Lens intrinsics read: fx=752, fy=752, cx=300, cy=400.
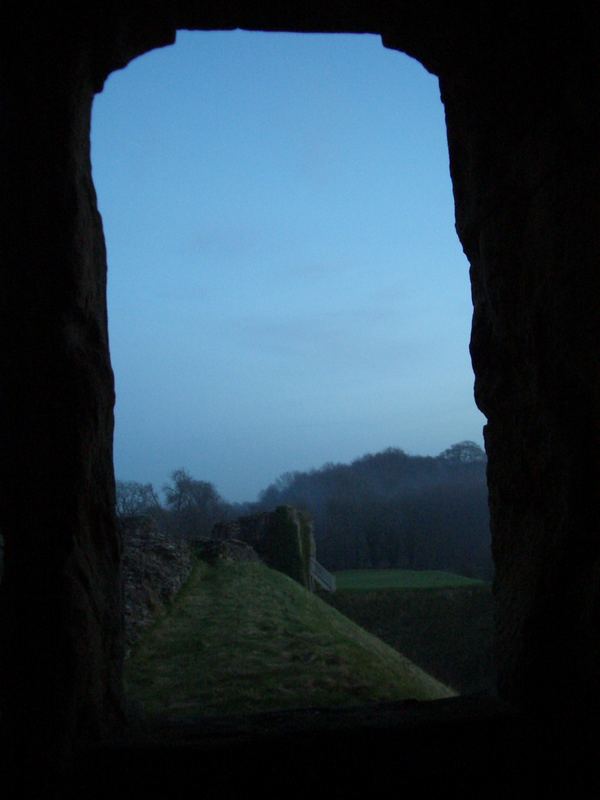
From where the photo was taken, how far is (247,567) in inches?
460

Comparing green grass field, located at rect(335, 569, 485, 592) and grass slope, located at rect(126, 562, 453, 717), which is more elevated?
grass slope, located at rect(126, 562, 453, 717)

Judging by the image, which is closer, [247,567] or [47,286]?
[47,286]

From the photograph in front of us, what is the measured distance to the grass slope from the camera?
14.6ft

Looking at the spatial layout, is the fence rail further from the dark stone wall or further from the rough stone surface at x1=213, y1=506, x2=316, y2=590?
the dark stone wall

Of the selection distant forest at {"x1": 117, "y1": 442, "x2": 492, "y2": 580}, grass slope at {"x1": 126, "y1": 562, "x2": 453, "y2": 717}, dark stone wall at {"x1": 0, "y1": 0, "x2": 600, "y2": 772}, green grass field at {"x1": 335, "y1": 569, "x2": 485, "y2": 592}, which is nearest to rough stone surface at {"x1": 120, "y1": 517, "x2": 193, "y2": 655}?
grass slope at {"x1": 126, "y1": 562, "x2": 453, "y2": 717}

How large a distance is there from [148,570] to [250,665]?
3199mm

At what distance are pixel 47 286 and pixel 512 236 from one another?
1929 mm

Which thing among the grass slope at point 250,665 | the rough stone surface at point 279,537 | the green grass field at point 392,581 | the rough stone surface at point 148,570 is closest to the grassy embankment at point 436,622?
the green grass field at point 392,581

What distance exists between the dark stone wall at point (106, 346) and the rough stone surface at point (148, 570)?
3.12 meters

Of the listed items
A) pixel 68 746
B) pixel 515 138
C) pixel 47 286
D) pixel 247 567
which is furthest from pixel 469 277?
pixel 247 567

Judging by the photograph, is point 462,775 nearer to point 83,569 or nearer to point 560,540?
point 560,540

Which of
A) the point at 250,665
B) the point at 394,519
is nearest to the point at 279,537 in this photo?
the point at 250,665

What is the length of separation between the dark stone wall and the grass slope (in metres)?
1.29

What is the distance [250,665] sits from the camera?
5266 mm
